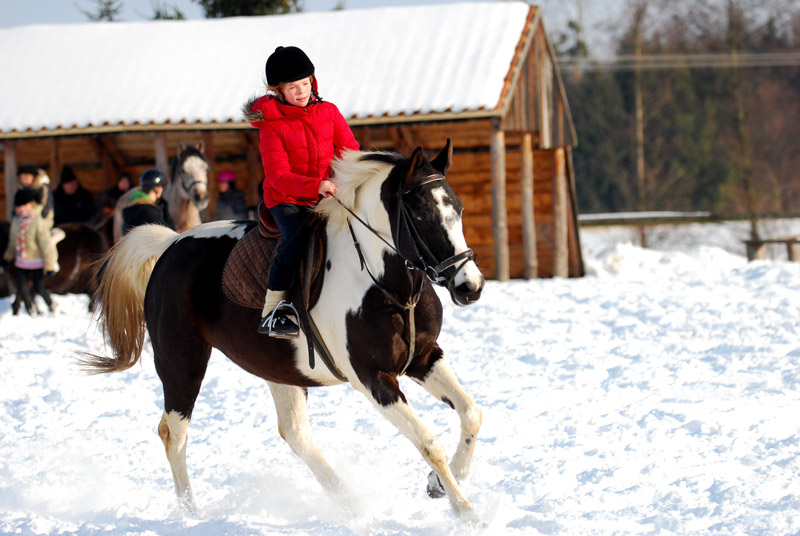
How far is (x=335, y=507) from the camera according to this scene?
4.75 m

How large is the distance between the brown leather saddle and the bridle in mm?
231

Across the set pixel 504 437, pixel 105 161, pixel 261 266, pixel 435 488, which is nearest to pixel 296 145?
pixel 261 266

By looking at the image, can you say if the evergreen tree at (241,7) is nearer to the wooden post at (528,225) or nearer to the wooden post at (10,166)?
the wooden post at (10,166)

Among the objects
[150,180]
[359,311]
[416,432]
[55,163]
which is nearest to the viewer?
[416,432]

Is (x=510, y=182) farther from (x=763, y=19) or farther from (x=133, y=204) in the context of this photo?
(x=763, y=19)

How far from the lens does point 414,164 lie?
3996mm

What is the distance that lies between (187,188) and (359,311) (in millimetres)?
6009

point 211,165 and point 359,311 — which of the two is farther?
point 211,165

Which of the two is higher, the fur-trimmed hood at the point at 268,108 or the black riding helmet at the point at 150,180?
the fur-trimmed hood at the point at 268,108

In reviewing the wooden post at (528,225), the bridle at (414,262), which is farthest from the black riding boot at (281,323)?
the wooden post at (528,225)

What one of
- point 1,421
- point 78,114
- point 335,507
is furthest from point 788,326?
point 78,114

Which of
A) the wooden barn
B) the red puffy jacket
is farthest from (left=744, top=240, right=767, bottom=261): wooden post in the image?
the red puffy jacket

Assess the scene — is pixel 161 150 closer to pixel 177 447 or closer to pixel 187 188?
pixel 187 188

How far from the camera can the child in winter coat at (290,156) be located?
444 centimetres
